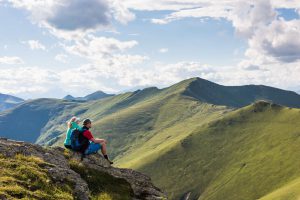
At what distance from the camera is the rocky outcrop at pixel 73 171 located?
1069 inches

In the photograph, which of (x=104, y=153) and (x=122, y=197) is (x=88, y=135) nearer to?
(x=104, y=153)

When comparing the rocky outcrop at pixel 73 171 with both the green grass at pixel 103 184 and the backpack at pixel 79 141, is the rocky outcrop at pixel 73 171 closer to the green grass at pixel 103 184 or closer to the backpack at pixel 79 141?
the green grass at pixel 103 184

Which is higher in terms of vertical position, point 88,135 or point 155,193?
point 88,135

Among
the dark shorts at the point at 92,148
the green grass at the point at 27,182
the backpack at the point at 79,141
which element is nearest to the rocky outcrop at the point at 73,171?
the dark shorts at the point at 92,148

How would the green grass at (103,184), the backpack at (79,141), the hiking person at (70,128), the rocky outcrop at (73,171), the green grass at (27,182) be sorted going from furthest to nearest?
the hiking person at (70,128) → the backpack at (79,141) → the green grass at (103,184) → the rocky outcrop at (73,171) → the green grass at (27,182)

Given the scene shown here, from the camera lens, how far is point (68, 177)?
90.1 feet

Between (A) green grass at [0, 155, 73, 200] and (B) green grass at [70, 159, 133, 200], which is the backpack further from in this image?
(A) green grass at [0, 155, 73, 200]

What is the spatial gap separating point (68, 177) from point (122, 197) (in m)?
4.84

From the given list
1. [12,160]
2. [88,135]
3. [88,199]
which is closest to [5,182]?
[12,160]

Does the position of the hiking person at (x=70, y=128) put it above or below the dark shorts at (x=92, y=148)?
above

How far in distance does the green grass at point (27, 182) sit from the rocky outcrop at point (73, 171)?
736 mm

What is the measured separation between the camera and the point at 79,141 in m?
33.6

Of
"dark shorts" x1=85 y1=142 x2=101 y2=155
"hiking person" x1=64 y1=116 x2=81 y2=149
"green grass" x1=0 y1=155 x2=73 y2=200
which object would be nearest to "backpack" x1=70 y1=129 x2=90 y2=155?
"dark shorts" x1=85 y1=142 x2=101 y2=155

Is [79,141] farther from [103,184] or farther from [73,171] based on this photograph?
[103,184]
